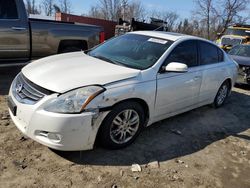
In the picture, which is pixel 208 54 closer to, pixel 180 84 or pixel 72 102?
pixel 180 84

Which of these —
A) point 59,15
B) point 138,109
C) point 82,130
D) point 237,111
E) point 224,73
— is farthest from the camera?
point 59,15

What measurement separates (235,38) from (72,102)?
14689 millimetres

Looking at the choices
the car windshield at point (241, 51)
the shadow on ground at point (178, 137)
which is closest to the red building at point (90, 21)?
the car windshield at point (241, 51)

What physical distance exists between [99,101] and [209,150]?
200cm

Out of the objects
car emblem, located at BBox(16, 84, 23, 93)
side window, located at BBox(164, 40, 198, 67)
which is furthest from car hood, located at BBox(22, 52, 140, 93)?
side window, located at BBox(164, 40, 198, 67)

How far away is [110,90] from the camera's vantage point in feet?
10.9

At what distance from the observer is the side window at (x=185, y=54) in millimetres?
4304

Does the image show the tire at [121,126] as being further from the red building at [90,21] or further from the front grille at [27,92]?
the red building at [90,21]

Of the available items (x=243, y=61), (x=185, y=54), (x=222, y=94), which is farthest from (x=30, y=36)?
(x=243, y=61)

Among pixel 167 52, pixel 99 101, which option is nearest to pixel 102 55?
pixel 167 52

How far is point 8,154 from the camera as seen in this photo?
342 centimetres

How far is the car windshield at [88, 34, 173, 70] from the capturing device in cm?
409

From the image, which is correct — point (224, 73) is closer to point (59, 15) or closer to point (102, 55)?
point (102, 55)

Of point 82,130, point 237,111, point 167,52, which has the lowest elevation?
point 237,111
